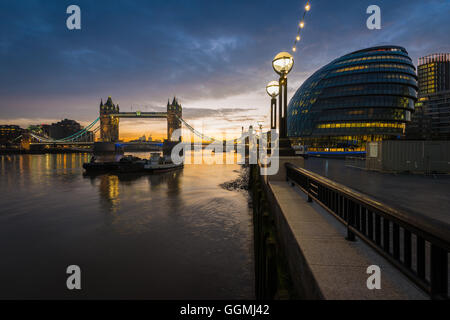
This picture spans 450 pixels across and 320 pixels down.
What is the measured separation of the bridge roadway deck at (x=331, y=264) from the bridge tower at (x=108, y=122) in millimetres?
187076

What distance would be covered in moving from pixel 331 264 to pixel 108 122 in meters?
200

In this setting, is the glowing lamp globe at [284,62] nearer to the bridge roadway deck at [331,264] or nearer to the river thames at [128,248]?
the bridge roadway deck at [331,264]

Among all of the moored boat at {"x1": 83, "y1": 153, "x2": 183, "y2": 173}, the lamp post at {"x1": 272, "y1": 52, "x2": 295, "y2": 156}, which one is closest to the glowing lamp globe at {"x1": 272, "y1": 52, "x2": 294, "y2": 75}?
the lamp post at {"x1": 272, "y1": 52, "x2": 295, "y2": 156}

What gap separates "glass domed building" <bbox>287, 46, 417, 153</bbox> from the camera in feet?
216

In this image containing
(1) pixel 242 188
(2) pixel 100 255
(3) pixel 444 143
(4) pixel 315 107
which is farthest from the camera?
(4) pixel 315 107

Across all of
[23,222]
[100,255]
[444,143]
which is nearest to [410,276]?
[100,255]

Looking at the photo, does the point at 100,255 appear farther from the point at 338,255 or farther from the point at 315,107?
the point at 315,107

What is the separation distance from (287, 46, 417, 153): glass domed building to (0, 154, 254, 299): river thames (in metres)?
53.5

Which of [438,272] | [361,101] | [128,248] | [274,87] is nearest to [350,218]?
[438,272]

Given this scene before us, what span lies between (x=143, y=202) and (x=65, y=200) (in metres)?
8.04

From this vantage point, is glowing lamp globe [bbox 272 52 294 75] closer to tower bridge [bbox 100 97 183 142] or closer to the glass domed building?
the glass domed building

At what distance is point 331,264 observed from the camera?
309cm

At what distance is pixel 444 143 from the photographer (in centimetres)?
1391
